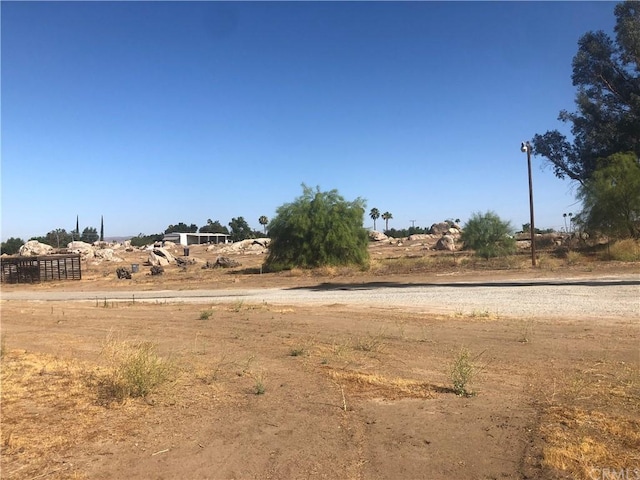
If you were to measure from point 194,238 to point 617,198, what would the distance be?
5119 inches

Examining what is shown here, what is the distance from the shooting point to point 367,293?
2384 centimetres

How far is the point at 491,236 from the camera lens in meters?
42.9

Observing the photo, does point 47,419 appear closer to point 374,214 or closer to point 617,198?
point 617,198

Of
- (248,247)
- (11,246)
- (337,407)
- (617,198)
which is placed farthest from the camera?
(11,246)

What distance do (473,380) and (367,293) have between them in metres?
16.7

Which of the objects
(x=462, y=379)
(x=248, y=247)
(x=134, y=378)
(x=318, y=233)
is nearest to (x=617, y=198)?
(x=318, y=233)

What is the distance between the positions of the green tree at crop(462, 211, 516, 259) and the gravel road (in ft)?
56.8

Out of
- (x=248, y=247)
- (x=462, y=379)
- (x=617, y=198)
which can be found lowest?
(x=462, y=379)

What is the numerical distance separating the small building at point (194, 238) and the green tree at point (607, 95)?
108365mm

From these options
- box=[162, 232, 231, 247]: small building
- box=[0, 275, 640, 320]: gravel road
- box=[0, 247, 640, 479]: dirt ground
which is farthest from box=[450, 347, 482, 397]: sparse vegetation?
box=[162, 232, 231, 247]: small building

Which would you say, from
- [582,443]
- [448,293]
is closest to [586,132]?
[448,293]

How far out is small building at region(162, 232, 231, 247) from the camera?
14384 centimetres

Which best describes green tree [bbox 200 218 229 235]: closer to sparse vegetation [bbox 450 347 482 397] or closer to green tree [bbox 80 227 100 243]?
green tree [bbox 80 227 100 243]

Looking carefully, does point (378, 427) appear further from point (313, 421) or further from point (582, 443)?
point (582, 443)
